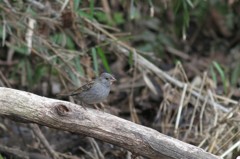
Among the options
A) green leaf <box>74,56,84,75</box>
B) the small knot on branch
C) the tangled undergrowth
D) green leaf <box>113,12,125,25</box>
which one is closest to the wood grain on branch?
the small knot on branch

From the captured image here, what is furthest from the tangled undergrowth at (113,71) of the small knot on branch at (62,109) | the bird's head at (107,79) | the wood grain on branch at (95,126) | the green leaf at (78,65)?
the small knot on branch at (62,109)

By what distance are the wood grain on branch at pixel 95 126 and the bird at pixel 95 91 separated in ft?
2.34

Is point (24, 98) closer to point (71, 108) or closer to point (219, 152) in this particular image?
point (71, 108)

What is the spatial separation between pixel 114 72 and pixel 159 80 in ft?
4.18

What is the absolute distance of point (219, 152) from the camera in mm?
5266

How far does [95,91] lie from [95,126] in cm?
77

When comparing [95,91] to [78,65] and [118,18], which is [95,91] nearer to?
A: [78,65]

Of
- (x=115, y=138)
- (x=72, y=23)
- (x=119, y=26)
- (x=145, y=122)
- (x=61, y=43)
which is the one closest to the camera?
(x=115, y=138)

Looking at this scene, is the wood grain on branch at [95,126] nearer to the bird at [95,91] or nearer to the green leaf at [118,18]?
the bird at [95,91]

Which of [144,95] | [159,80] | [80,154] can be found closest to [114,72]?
[144,95]

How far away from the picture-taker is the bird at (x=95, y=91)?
15.7 feet

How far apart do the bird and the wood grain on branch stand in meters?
0.71

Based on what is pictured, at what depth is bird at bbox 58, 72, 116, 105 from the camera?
4777 mm

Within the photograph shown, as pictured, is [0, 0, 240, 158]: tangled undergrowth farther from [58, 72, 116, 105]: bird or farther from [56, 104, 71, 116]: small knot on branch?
[56, 104, 71, 116]: small knot on branch
